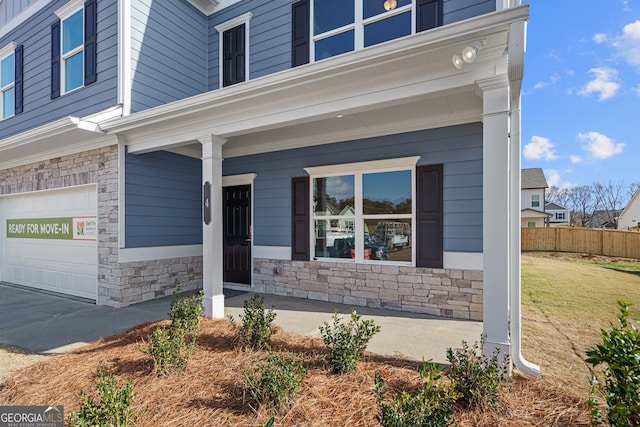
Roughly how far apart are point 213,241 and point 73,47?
17.8ft

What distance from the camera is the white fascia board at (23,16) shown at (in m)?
7.12

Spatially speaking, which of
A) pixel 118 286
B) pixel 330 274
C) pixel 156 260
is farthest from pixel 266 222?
pixel 118 286

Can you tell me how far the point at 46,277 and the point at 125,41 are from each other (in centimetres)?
510

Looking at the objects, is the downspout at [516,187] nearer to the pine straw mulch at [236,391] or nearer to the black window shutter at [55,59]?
the pine straw mulch at [236,391]

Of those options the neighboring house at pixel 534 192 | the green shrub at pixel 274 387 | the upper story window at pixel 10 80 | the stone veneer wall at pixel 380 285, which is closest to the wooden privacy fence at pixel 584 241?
the neighboring house at pixel 534 192

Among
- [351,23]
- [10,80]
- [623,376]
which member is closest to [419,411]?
[623,376]

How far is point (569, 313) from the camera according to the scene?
4.88m

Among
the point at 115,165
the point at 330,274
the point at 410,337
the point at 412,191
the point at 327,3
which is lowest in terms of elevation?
the point at 410,337

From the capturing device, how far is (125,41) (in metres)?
5.68

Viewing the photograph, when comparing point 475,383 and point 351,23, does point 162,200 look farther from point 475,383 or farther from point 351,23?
point 475,383

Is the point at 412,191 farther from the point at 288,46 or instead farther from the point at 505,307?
the point at 288,46

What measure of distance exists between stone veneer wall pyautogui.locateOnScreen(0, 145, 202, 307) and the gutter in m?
5.58

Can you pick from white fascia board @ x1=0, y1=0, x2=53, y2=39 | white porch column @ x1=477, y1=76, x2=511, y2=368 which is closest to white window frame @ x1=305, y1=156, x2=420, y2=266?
white porch column @ x1=477, y1=76, x2=511, y2=368

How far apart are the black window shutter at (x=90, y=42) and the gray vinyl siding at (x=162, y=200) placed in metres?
1.97
